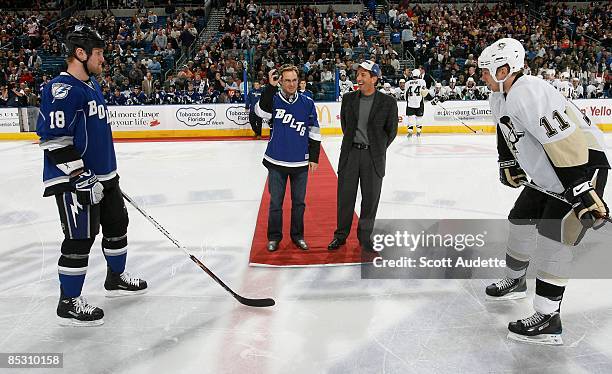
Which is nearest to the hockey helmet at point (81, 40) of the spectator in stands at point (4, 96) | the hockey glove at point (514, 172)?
the hockey glove at point (514, 172)

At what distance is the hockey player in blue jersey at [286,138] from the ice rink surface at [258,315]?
548mm

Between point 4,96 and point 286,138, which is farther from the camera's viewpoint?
point 4,96

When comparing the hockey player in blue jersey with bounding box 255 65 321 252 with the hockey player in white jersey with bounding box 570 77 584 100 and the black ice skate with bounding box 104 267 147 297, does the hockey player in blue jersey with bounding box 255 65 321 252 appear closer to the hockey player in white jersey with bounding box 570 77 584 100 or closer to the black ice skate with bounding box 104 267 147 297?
the black ice skate with bounding box 104 267 147 297

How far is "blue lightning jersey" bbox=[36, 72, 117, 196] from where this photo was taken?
122 inches

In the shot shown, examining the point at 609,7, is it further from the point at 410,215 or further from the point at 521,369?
the point at 521,369

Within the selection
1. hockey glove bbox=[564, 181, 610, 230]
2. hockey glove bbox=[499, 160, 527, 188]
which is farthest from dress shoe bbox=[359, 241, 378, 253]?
hockey glove bbox=[564, 181, 610, 230]

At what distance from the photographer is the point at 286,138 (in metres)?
4.60

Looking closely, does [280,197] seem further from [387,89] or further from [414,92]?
[387,89]

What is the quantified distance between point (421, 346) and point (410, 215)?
112 inches

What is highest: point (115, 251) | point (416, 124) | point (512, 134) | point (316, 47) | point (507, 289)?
point (316, 47)

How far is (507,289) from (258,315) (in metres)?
1.59

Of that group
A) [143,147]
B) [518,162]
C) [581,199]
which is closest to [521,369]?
[581,199]

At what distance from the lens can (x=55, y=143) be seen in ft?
10.2

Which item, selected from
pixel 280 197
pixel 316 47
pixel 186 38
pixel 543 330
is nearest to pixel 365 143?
pixel 280 197
